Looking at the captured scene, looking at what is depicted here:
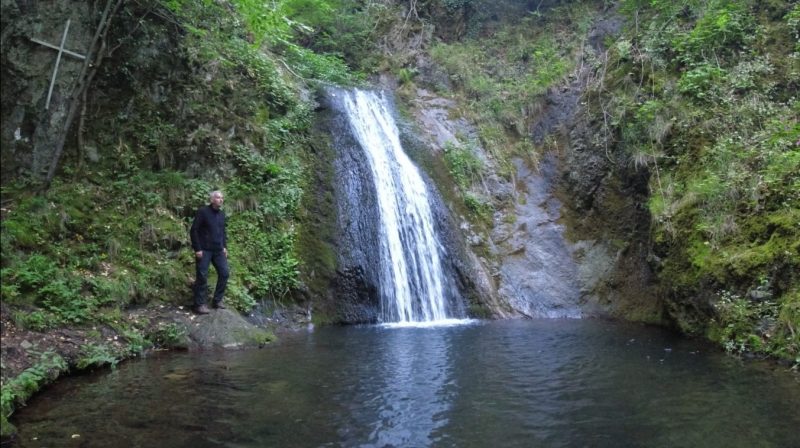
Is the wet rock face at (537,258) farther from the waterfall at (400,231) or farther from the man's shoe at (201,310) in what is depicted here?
the man's shoe at (201,310)

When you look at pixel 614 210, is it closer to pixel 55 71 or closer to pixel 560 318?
pixel 560 318

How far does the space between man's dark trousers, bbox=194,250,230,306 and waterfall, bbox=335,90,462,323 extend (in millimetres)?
3212

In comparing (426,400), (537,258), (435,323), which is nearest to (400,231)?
(435,323)

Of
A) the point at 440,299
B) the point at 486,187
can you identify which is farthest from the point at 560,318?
the point at 486,187

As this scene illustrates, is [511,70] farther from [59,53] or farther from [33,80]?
[33,80]

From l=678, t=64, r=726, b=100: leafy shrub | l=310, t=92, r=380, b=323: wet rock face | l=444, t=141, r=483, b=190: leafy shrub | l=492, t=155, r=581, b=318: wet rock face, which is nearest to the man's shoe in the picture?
l=310, t=92, r=380, b=323: wet rock face

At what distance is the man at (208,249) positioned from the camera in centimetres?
780

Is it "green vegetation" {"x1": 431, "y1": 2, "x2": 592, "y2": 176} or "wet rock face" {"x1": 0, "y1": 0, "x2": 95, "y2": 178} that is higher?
"green vegetation" {"x1": 431, "y1": 2, "x2": 592, "y2": 176}

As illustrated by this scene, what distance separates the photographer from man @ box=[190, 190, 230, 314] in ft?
25.6

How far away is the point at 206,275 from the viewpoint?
7.86m

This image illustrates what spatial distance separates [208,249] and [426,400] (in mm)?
4450

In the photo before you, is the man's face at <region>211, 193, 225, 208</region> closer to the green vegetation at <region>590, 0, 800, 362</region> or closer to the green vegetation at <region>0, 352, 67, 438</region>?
the green vegetation at <region>0, 352, 67, 438</region>

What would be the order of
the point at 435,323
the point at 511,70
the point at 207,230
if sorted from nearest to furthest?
the point at 207,230 → the point at 435,323 → the point at 511,70

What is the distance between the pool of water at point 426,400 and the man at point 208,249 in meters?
1.25
